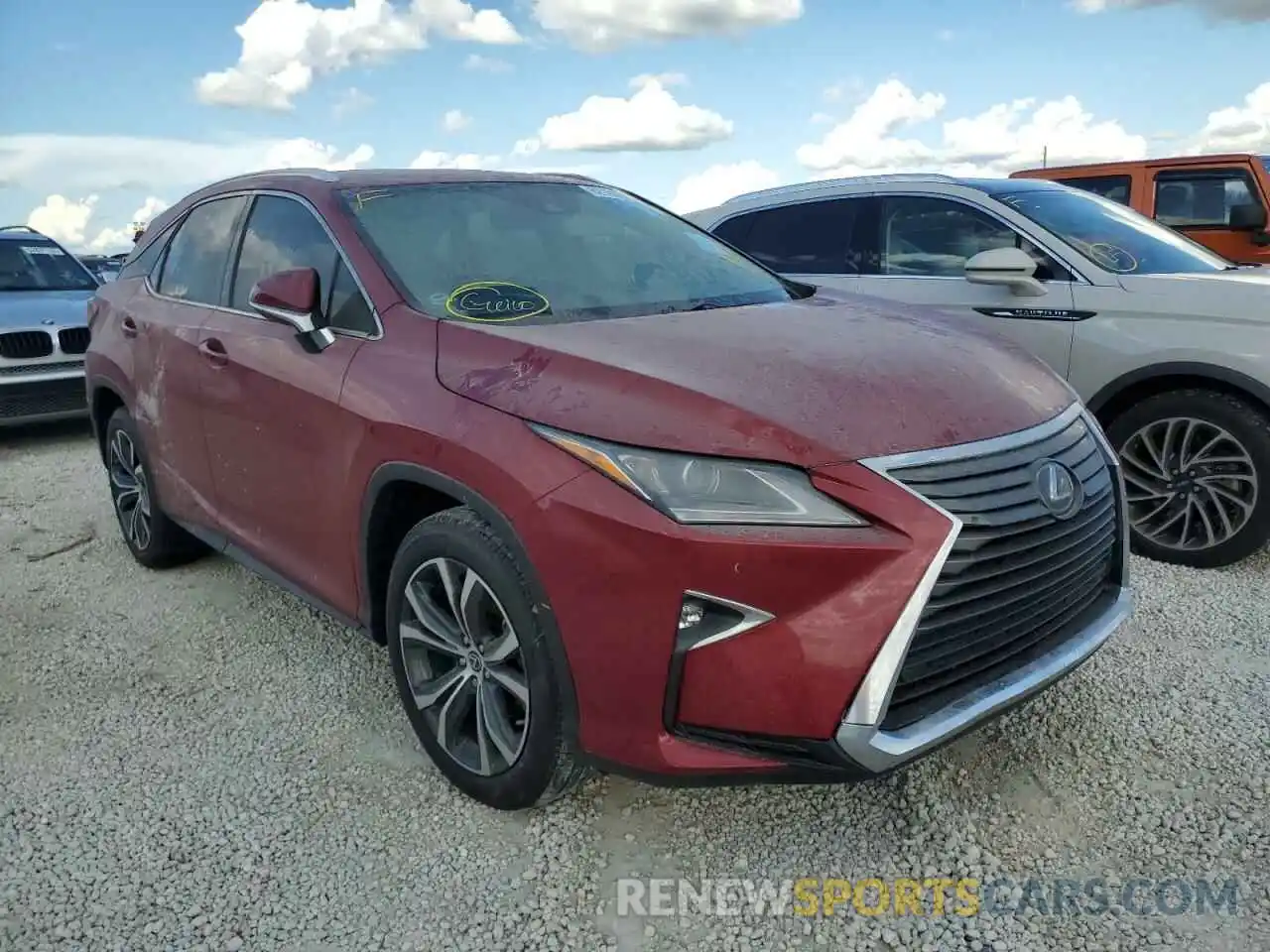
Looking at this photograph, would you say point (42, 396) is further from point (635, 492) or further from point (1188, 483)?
point (1188, 483)

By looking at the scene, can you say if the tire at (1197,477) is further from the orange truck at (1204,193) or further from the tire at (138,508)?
the orange truck at (1204,193)

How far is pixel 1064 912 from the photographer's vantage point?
7.37ft

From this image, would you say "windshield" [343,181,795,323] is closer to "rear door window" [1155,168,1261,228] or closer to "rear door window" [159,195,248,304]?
"rear door window" [159,195,248,304]

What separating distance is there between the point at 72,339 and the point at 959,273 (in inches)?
261

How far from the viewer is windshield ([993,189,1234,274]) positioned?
4.75 m

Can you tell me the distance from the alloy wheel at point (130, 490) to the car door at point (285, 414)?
3.47ft

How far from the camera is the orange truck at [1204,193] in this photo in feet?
26.2

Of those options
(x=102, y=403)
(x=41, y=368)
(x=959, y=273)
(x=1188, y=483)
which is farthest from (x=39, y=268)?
(x=1188, y=483)

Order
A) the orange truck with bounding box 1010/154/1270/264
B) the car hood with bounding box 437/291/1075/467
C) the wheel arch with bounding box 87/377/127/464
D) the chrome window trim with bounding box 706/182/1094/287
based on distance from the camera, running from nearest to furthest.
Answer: the car hood with bounding box 437/291/1075/467, the wheel arch with bounding box 87/377/127/464, the chrome window trim with bounding box 706/182/1094/287, the orange truck with bounding box 1010/154/1270/264

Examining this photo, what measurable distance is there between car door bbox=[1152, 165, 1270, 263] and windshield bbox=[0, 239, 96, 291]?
30.2 feet

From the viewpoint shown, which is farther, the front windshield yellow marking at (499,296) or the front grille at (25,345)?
the front grille at (25,345)

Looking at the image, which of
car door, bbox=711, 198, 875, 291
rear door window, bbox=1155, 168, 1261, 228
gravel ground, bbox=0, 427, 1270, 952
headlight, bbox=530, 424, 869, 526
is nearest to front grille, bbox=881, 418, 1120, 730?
headlight, bbox=530, 424, 869, 526

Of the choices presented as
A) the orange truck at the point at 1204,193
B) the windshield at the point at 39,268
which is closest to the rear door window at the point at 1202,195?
the orange truck at the point at 1204,193

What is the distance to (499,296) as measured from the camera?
114 inches
